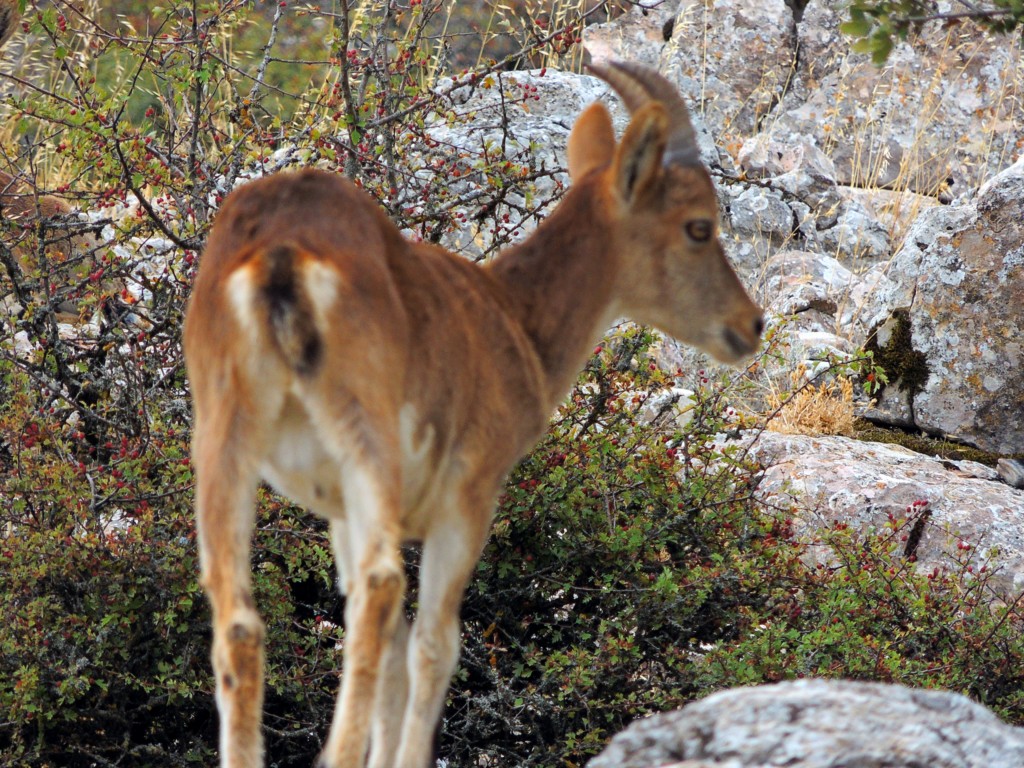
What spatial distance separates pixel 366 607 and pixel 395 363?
2.31 feet

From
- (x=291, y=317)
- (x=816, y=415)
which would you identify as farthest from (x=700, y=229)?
(x=816, y=415)

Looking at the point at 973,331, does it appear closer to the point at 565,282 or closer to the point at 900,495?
the point at 900,495

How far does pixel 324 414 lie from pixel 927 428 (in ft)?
25.0

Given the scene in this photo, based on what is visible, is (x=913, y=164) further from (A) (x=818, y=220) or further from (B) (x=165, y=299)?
(B) (x=165, y=299)

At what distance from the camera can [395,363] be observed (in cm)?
387

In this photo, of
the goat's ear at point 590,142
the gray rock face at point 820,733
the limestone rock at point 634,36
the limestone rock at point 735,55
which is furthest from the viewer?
the limestone rock at point 634,36

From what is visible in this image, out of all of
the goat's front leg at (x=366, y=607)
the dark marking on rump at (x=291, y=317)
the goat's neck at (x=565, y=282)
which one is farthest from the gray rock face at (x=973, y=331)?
the dark marking on rump at (x=291, y=317)

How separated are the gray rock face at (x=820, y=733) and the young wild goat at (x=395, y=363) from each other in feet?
2.49

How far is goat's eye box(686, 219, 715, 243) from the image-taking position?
5.12m

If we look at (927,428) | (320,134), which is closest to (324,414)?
(320,134)

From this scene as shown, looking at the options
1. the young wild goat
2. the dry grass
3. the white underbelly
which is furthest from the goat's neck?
the dry grass

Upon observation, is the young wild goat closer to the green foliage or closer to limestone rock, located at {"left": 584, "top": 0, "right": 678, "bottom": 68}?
the green foliage

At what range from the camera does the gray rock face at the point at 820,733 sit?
12.5 feet

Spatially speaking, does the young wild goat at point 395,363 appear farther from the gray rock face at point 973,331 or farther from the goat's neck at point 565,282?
the gray rock face at point 973,331
